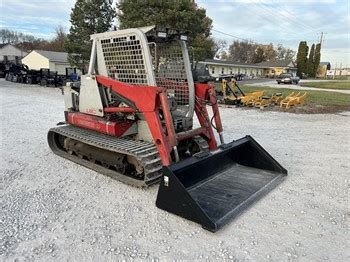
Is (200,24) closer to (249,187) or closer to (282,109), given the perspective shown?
(282,109)

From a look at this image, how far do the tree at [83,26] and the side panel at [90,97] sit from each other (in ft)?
68.0

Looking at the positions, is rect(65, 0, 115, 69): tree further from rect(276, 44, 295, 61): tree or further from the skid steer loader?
rect(276, 44, 295, 61): tree

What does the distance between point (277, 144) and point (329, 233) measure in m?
3.79

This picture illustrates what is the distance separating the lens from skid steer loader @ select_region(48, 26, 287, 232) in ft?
13.1

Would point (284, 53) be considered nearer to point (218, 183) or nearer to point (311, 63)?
point (311, 63)

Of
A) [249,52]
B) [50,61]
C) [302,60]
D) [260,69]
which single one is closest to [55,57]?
[50,61]

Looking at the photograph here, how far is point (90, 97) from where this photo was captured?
16.9ft

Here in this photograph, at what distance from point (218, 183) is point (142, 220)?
135 cm

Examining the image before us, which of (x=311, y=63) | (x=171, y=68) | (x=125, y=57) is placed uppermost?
(x=311, y=63)

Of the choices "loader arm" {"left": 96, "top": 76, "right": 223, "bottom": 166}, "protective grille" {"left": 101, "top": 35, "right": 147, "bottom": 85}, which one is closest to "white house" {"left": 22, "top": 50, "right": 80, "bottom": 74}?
"protective grille" {"left": 101, "top": 35, "right": 147, "bottom": 85}

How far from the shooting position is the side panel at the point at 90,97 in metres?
5.00

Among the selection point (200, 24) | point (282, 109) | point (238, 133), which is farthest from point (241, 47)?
point (238, 133)

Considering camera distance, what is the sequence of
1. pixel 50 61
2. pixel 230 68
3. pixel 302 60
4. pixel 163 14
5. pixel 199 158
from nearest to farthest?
1. pixel 199 158
2. pixel 163 14
3. pixel 50 61
4. pixel 230 68
5. pixel 302 60

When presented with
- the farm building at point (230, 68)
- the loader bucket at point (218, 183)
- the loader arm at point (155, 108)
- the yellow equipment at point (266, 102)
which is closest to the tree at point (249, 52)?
the farm building at point (230, 68)
